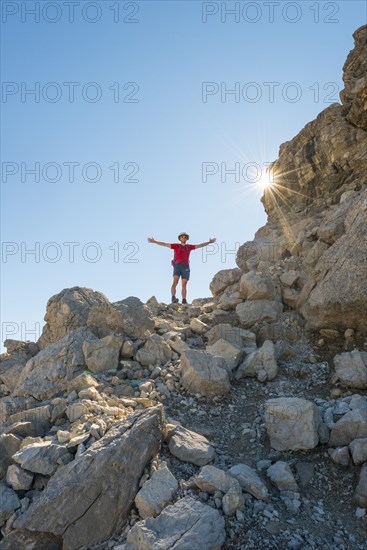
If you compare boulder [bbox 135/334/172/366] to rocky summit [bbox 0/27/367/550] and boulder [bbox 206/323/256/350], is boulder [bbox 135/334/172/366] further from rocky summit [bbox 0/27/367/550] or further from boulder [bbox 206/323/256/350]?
boulder [bbox 206/323/256/350]

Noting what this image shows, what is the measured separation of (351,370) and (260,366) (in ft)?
6.64

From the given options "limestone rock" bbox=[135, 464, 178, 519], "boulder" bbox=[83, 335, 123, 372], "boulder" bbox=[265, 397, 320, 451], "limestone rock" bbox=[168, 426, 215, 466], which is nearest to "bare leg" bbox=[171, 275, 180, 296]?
"boulder" bbox=[83, 335, 123, 372]

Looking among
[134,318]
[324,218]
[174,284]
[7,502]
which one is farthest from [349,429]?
[324,218]

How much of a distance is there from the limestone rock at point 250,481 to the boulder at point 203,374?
252 centimetres

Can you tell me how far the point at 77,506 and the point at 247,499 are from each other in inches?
95.3

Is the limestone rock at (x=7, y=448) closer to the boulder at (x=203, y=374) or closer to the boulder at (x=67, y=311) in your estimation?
the boulder at (x=203, y=374)

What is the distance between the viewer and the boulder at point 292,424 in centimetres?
672

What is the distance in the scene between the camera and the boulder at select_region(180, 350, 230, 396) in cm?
845

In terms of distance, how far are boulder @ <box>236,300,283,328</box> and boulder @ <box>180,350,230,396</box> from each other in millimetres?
2879

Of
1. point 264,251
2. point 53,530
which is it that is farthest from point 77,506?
point 264,251

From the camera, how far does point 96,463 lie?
5.71m

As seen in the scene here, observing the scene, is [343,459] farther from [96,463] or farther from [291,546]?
[96,463]

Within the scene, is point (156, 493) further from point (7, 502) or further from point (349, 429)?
point (349, 429)

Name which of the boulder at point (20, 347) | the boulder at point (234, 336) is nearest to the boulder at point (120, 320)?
the boulder at point (234, 336)
